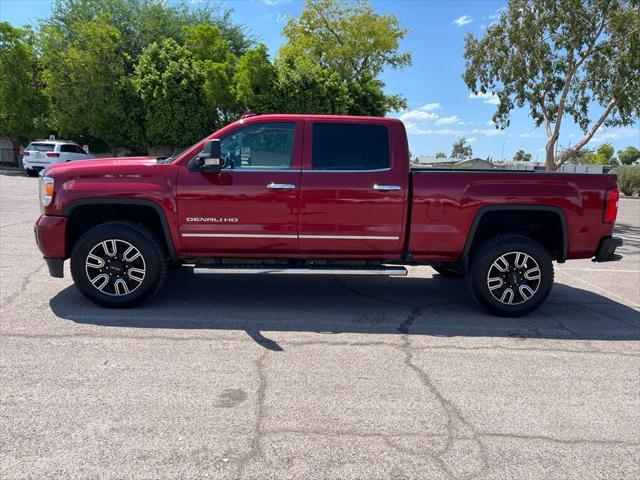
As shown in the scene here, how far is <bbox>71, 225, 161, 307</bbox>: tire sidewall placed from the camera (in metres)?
5.19

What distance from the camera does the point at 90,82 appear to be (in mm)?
26391

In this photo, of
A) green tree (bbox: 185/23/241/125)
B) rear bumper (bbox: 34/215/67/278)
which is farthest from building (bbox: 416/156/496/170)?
green tree (bbox: 185/23/241/125)

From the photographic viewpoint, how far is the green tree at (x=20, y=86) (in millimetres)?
27984

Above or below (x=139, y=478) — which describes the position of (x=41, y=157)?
above

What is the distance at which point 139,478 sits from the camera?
2.64 m

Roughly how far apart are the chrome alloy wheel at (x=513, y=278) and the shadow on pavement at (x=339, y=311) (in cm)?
27

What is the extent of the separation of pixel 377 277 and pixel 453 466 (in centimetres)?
453

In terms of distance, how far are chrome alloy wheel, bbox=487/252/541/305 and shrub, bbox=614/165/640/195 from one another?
35.7 metres

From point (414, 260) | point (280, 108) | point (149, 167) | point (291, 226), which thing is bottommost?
point (414, 260)

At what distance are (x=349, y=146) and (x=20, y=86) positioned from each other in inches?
1158

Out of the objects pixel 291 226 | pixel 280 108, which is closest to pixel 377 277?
pixel 291 226

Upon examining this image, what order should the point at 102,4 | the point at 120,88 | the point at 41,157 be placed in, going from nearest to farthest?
the point at 41,157 → the point at 120,88 → the point at 102,4

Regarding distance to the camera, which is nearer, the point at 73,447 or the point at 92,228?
the point at 73,447

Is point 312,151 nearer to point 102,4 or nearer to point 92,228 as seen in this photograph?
point 92,228
